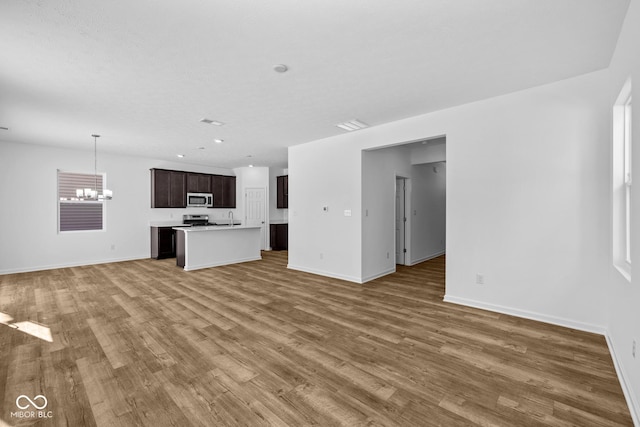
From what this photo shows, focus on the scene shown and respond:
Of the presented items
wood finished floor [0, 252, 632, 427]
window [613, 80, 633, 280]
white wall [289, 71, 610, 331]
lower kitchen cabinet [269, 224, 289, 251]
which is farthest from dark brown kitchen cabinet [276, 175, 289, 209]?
window [613, 80, 633, 280]

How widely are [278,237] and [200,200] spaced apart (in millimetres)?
2736

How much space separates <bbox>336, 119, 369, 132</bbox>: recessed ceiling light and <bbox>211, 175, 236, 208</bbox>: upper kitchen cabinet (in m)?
5.61

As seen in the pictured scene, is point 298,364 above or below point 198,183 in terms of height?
below

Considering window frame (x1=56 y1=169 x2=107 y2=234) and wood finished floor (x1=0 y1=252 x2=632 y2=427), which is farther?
window frame (x1=56 y1=169 x2=107 y2=234)

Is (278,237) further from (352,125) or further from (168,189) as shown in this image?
(352,125)

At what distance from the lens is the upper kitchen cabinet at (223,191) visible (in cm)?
906

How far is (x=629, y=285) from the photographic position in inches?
80.1

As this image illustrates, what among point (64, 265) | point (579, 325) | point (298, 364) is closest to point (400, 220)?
point (579, 325)

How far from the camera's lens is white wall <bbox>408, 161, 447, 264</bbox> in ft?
22.2

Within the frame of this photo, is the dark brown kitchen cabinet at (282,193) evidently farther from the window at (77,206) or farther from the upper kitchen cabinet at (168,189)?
the window at (77,206)

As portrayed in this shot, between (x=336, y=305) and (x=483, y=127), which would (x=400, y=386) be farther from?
(x=483, y=127)

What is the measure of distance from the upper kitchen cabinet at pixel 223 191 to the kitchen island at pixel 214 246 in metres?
2.41

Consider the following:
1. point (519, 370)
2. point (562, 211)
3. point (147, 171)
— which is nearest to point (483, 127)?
point (562, 211)

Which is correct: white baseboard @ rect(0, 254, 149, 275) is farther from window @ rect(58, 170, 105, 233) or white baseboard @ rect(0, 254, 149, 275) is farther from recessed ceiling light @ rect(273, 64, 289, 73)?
recessed ceiling light @ rect(273, 64, 289, 73)
